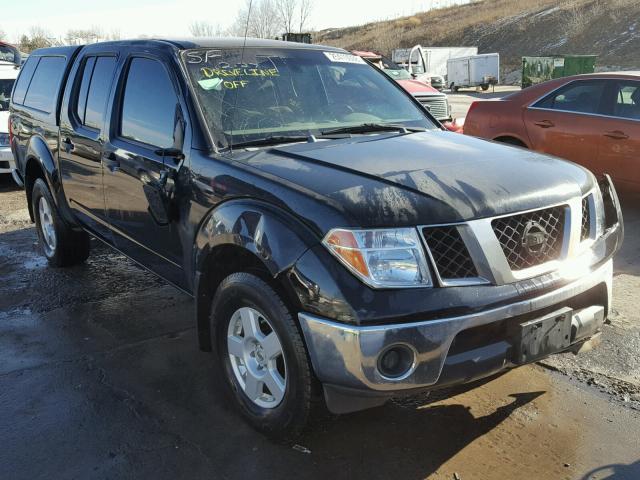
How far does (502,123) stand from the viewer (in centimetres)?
768

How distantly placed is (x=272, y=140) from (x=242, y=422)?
1526 millimetres

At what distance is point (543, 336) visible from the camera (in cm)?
267

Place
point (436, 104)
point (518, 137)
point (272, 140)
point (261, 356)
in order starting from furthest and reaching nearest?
point (436, 104), point (518, 137), point (272, 140), point (261, 356)

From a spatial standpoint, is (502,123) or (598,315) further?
(502,123)

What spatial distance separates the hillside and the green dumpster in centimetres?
999

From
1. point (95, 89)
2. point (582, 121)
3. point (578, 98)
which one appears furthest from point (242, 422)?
point (578, 98)

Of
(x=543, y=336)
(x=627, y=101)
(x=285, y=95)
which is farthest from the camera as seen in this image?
(x=627, y=101)

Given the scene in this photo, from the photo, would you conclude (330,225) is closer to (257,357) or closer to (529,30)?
(257,357)

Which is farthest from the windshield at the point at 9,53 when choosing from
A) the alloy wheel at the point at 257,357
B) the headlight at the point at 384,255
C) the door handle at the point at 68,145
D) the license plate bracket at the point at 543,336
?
the license plate bracket at the point at 543,336

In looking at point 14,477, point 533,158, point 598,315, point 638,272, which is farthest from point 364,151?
point 638,272

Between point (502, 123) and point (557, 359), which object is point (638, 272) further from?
point (502, 123)

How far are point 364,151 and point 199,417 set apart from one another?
65.0 inches

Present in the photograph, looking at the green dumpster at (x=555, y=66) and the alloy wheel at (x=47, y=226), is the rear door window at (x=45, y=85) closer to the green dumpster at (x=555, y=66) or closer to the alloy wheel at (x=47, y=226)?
the alloy wheel at (x=47, y=226)

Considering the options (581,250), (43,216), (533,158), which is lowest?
(43,216)
